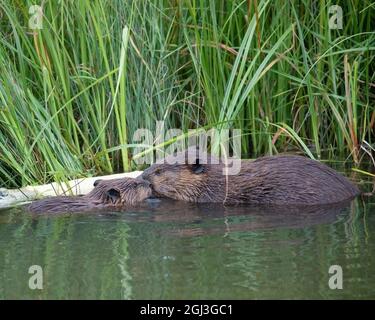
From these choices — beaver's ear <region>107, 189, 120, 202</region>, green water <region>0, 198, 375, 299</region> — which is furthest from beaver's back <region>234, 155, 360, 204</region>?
beaver's ear <region>107, 189, 120, 202</region>

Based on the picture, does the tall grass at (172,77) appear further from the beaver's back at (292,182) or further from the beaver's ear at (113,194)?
the beaver's ear at (113,194)

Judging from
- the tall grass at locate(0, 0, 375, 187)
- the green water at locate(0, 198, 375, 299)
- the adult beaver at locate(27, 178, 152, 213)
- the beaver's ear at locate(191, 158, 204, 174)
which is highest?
the tall grass at locate(0, 0, 375, 187)

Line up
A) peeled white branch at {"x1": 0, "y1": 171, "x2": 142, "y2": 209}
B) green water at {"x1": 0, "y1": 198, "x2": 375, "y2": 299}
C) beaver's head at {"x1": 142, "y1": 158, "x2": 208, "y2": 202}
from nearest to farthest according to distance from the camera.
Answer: green water at {"x1": 0, "y1": 198, "x2": 375, "y2": 299}
peeled white branch at {"x1": 0, "y1": 171, "x2": 142, "y2": 209}
beaver's head at {"x1": 142, "y1": 158, "x2": 208, "y2": 202}

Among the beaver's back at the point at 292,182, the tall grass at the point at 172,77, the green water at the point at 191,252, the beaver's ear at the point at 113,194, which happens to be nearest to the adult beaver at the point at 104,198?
the beaver's ear at the point at 113,194

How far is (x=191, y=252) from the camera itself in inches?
191

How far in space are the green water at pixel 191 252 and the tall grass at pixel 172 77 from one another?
32.6 inches

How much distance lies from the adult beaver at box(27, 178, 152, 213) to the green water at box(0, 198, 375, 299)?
4.7 inches

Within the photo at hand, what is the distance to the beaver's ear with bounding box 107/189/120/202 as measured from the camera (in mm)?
6218

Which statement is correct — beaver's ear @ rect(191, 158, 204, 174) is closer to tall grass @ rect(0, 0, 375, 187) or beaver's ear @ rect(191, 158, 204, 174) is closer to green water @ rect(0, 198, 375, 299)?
tall grass @ rect(0, 0, 375, 187)

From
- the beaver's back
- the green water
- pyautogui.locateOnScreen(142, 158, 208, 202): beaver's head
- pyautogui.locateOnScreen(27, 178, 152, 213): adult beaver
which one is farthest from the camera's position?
pyautogui.locateOnScreen(142, 158, 208, 202): beaver's head
